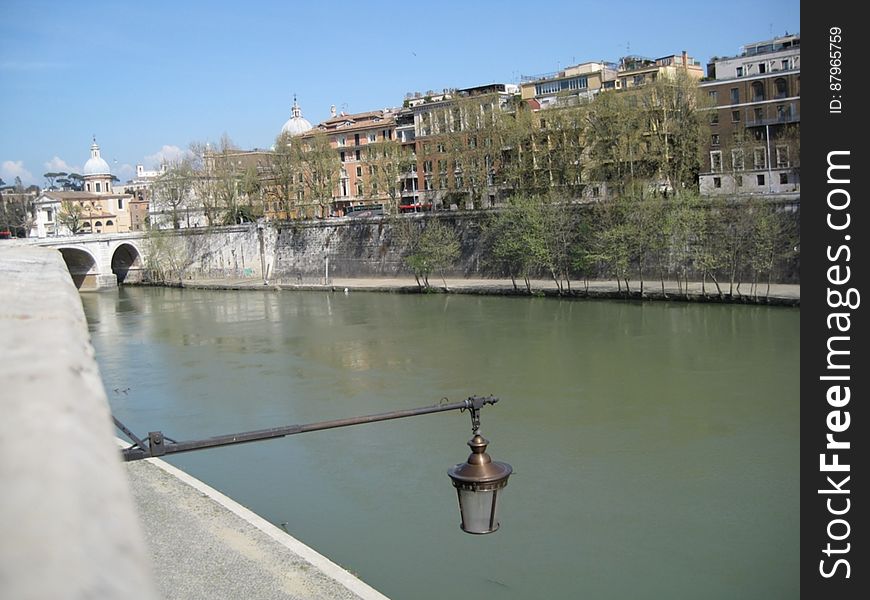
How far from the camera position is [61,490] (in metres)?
0.67

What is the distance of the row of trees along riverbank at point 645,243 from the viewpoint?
2572 centimetres

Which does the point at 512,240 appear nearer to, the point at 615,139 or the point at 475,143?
the point at 615,139

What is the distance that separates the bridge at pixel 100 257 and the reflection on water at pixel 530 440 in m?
20.8

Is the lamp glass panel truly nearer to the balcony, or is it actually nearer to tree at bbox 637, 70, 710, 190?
tree at bbox 637, 70, 710, 190

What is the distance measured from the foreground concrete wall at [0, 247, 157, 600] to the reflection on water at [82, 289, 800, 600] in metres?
7.40

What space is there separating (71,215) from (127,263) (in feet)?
67.8

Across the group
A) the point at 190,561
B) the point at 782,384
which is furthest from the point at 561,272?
the point at 190,561

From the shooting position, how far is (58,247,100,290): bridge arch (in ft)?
144

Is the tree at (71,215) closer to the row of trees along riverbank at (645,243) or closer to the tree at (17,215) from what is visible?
the tree at (17,215)

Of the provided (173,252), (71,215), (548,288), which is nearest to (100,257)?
(173,252)

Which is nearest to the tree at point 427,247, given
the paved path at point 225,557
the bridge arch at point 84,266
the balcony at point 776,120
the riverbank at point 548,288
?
the riverbank at point 548,288

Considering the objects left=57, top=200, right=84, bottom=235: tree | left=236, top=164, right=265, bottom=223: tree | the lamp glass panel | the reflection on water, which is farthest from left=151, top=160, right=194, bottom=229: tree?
the lamp glass panel

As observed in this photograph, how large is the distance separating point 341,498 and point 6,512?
997 centimetres
